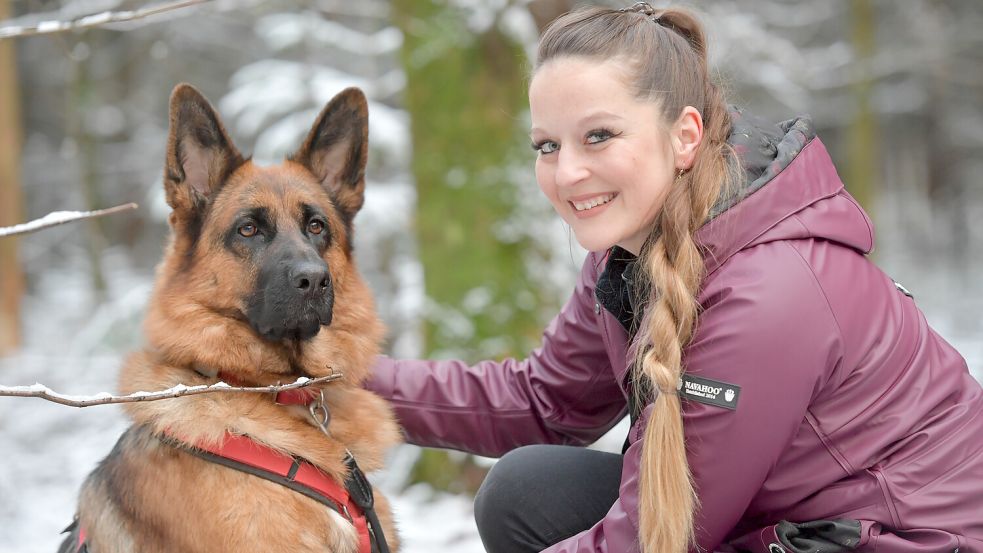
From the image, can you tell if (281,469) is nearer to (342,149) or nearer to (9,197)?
(342,149)

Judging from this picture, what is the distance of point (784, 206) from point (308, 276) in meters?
1.22

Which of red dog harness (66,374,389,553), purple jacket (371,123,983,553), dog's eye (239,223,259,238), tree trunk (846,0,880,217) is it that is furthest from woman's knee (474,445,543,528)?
tree trunk (846,0,880,217)

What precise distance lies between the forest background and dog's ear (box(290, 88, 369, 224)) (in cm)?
69

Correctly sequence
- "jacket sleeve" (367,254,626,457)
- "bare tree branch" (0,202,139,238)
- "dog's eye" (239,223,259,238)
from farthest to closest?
"jacket sleeve" (367,254,626,457) → "dog's eye" (239,223,259,238) → "bare tree branch" (0,202,139,238)

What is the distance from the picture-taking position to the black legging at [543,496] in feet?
8.45

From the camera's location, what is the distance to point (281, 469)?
2.16 m

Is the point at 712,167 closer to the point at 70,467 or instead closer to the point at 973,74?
the point at 70,467

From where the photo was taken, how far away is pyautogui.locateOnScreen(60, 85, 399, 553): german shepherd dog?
2105mm

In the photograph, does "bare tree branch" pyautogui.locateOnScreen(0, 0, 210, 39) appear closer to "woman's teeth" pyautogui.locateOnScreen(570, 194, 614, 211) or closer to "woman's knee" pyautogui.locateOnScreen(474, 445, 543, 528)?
"woman's teeth" pyautogui.locateOnScreen(570, 194, 614, 211)

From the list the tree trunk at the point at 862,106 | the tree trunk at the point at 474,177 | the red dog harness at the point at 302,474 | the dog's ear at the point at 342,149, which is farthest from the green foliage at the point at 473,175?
the tree trunk at the point at 862,106

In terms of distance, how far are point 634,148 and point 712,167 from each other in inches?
7.2

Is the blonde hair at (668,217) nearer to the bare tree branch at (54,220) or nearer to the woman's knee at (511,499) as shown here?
the woman's knee at (511,499)

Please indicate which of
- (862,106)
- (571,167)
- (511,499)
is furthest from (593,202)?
(862,106)

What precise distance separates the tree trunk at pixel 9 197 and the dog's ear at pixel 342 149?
24.3ft
